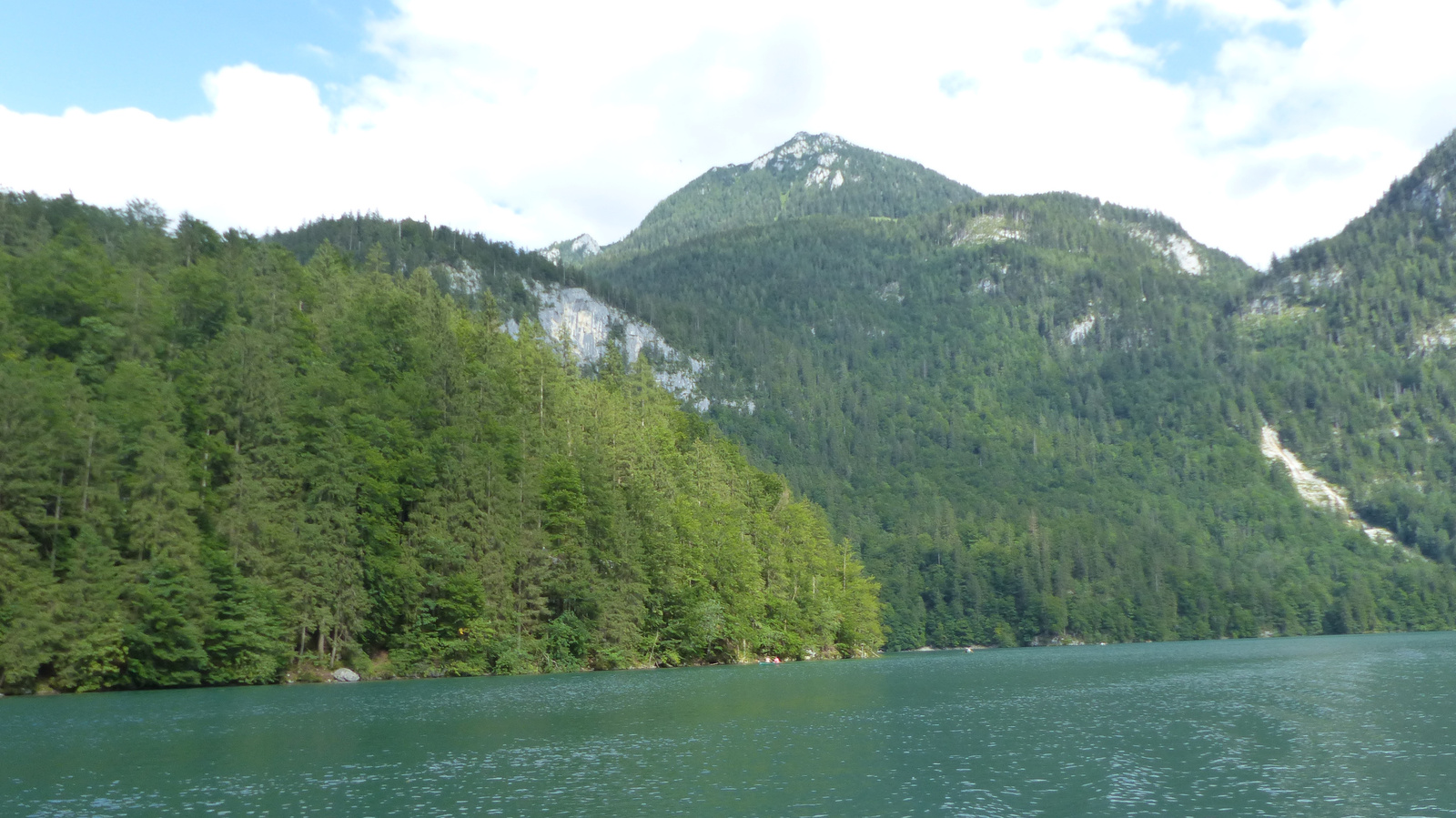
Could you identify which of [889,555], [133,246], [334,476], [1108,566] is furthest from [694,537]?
[1108,566]

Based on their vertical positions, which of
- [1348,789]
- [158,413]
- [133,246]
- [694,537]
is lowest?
[1348,789]

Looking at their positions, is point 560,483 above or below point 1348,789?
above

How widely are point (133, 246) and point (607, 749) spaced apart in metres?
75.8

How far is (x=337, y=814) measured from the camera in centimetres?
2808

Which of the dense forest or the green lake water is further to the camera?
the dense forest

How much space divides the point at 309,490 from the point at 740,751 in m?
48.0

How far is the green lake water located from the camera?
2920cm

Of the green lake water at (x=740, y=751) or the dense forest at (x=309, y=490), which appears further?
the dense forest at (x=309, y=490)

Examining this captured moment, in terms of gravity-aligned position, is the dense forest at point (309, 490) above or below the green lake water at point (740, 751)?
above

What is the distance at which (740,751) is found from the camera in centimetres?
3891

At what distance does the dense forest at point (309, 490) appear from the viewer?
204 ft

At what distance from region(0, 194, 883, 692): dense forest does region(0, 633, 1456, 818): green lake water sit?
6.03 m

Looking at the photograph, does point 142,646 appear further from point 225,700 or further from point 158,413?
point 158,413

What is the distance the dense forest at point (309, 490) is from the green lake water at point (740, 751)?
6026 mm
